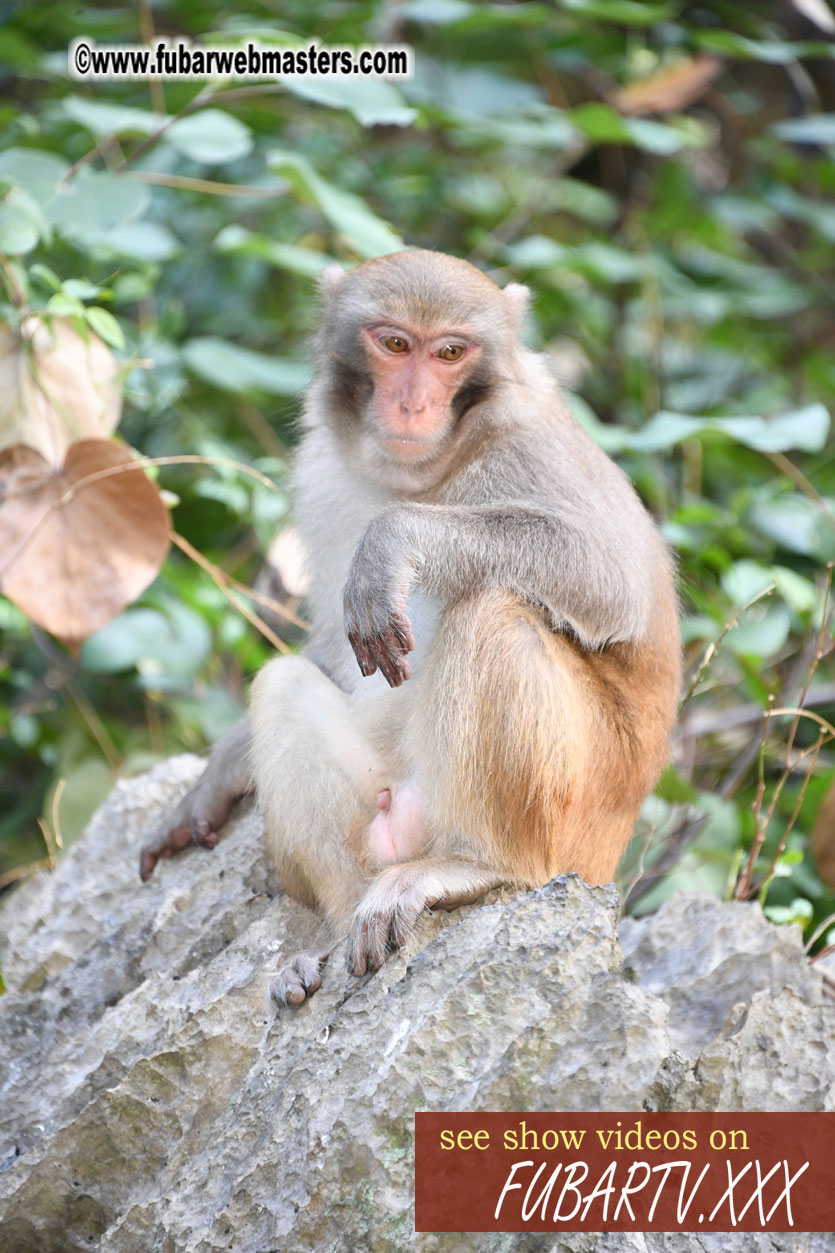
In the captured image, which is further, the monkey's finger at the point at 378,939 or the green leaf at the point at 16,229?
the green leaf at the point at 16,229

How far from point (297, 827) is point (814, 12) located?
240 inches

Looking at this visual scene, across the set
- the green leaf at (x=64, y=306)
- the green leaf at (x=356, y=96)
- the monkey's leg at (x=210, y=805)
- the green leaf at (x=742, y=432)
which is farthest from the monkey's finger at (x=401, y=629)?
the green leaf at (x=356, y=96)

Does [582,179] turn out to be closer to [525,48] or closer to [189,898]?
[525,48]

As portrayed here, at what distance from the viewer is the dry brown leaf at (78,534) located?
463cm

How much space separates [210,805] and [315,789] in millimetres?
669

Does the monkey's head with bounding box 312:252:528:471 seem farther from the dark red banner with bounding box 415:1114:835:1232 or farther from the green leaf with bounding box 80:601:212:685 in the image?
the dark red banner with bounding box 415:1114:835:1232

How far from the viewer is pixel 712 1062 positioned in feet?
10.4

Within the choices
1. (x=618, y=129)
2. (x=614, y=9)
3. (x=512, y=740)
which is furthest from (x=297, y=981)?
(x=614, y=9)

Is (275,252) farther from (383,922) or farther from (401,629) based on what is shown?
(383,922)

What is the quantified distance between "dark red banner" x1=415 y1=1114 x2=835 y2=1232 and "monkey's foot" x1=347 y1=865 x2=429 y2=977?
60 cm

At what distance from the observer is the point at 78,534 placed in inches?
186

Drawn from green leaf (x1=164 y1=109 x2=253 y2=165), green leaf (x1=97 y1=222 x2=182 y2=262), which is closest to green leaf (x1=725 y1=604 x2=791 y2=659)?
green leaf (x1=164 y1=109 x2=253 y2=165)

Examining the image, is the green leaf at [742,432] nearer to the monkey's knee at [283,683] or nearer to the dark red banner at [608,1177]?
the monkey's knee at [283,683]

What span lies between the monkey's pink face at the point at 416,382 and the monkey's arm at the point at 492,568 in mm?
288
